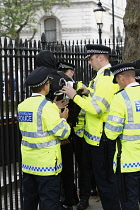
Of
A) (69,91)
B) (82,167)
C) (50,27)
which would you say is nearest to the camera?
(69,91)

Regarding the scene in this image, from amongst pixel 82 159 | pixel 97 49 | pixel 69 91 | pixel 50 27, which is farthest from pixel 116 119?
pixel 50 27

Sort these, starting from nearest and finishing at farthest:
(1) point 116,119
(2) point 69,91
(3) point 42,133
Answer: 1. (1) point 116,119
2. (3) point 42,133
3. (2) point 69,91

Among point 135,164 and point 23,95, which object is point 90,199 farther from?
point 135,164


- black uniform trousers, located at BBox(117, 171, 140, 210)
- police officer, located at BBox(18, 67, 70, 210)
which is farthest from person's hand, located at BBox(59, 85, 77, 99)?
black uniform trousers, located at BBox(117, 171, 140, 210)

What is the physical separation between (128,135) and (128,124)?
0.37 feet

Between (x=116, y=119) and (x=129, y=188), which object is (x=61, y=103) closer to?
(x=116, y=119)

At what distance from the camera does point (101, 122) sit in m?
5.18

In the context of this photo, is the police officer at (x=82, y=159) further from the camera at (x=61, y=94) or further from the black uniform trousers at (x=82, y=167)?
the camera at (x=61, y=94)

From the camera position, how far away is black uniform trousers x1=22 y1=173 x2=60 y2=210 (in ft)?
14.5

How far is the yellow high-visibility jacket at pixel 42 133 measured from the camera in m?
4.33

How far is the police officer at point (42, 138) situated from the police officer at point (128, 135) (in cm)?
55

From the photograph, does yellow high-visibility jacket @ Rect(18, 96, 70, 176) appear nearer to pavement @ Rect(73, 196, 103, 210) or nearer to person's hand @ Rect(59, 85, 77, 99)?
person's hand @ Rect(59, 85, 77, 99)

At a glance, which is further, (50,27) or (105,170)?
(50,27)

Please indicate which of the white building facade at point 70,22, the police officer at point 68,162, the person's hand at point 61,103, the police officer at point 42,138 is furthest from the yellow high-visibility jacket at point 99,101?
the white building facade at point 70,22
